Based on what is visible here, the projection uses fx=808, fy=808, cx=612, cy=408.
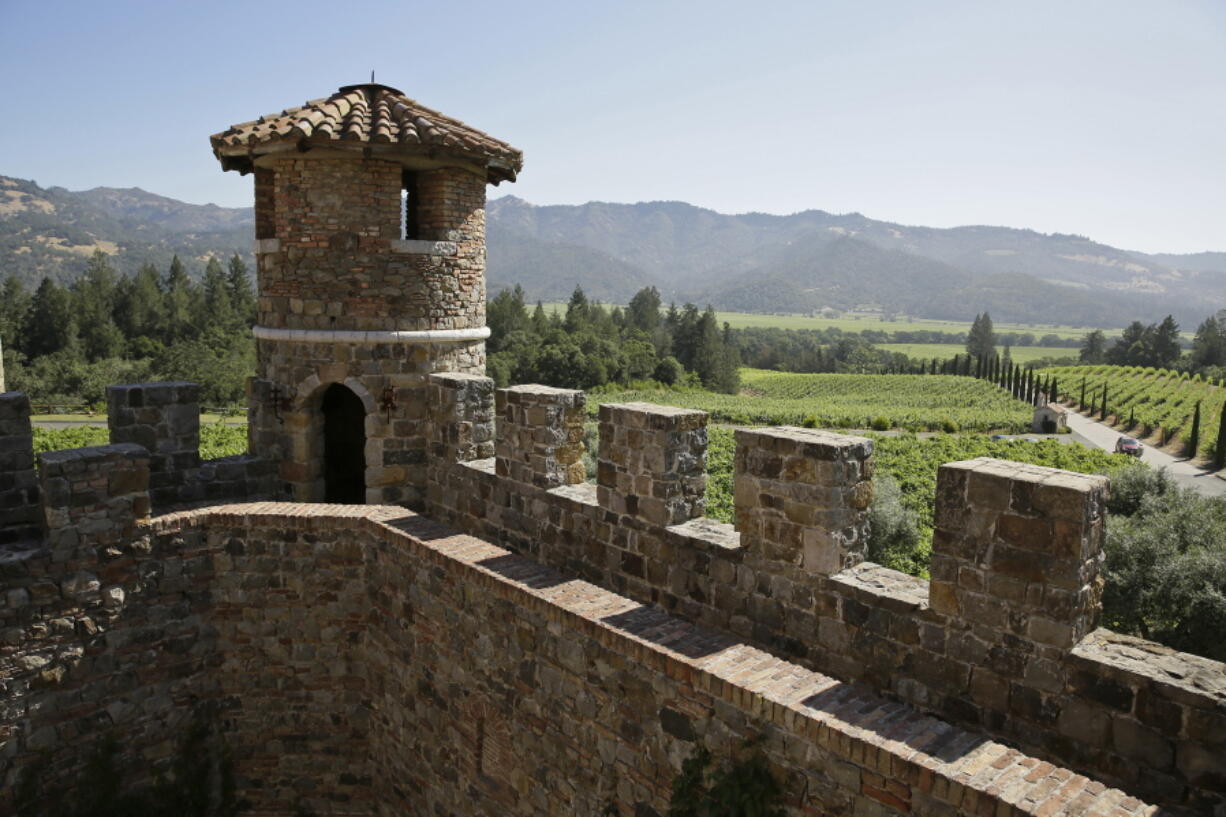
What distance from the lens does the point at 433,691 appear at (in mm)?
8047

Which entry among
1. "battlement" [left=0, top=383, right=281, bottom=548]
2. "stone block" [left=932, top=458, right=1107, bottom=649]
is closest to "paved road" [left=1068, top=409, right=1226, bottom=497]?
"stone block" [left=932, top=458, right=1107, bottom=649]

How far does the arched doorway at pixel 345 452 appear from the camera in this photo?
1150 cm

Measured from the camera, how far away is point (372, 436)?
938 cm

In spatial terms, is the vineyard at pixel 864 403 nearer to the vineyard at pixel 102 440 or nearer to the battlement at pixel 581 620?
the vineyard at pixel 102 440

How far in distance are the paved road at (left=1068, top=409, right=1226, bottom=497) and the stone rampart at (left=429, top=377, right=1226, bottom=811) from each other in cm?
2470

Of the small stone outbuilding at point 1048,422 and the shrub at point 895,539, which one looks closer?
the shrub at point 895,539

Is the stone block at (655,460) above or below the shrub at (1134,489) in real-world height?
above

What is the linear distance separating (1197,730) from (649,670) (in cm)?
317

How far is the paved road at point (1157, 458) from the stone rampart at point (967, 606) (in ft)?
81.0

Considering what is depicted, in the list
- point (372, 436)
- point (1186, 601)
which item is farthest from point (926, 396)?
point (372, 436)

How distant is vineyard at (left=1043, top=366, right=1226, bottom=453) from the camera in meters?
50.3

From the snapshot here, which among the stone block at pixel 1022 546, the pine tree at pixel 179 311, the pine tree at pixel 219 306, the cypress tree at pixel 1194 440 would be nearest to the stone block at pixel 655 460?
the stone block at pixel 1022 546

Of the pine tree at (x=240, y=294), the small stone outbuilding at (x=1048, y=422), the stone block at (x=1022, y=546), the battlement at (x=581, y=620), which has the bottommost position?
the small stone outbuilding at (x=1048, y=422)

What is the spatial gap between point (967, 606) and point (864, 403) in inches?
2839
